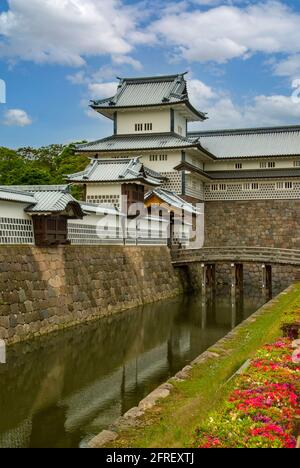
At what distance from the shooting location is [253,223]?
38250mm

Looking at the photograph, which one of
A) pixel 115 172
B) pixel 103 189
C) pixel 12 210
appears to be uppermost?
pixel 115 172

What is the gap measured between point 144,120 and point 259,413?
33502mm

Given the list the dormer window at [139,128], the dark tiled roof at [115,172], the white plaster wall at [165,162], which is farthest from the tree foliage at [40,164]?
the white plaster wall at [165,162]

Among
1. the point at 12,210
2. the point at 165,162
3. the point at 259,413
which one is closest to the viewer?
the point at 259,413

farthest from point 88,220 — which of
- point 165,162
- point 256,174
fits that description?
point 256,174

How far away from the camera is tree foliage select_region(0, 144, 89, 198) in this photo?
133 ft

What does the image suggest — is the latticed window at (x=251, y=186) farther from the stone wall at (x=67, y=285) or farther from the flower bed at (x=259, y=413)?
the flower bed at (x=259, y=413)

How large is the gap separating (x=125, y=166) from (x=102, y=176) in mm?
1372

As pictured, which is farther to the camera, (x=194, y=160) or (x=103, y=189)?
(x=194, y=160)

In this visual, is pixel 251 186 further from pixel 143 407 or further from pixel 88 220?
pixel 143 407

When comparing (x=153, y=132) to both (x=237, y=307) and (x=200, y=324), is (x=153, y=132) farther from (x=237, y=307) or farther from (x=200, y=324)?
(x=200, y=324)

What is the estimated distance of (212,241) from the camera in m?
38.9

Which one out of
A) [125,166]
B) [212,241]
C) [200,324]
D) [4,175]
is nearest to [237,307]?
[200,324]

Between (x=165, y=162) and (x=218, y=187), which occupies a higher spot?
(x=165, y=162)
